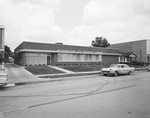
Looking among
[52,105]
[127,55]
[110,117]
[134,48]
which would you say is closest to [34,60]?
[52,105]

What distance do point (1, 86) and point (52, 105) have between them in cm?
653

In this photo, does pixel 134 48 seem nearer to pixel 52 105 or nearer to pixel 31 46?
pixel 31 46

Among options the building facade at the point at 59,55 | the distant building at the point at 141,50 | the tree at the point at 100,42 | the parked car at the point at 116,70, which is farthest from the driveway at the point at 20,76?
the tree at the point at 100,42

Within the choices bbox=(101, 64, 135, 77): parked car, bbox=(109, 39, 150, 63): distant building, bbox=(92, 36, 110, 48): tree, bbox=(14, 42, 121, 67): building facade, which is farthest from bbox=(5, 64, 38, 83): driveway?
bbox=(92, 36, 110, 48): tree

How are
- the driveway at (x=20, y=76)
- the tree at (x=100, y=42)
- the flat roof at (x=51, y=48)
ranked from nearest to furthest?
the driveway at (x=20, y=76)
the flat roof at (x=51, y=48)
the tree at (x=100, y=42)

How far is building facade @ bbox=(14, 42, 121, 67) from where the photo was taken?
84.3 ft

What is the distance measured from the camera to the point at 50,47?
27844mm

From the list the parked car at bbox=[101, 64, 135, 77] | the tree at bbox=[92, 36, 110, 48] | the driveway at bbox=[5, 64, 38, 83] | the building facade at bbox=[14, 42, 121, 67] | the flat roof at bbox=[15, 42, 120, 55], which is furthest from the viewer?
the tree at bbox=[92, 36, 110, 48]

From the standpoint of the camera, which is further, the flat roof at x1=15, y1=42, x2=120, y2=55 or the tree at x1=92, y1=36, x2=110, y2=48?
the tree at x1=92, y1=36, x2=110, y2=48

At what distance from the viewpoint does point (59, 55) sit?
1145 inches

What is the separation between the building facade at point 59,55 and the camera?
25688 millimetres

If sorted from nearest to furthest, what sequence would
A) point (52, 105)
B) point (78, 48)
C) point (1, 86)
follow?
1. point (52, 105)
2. point (1, 86)
3. point (78, 48)

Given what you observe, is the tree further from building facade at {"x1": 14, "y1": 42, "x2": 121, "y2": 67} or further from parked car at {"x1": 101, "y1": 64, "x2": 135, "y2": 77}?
parked car at {"x1": 101, "y1": 64, "x2": 135, "y2": 77}

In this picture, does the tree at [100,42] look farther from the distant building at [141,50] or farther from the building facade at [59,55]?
the building facade at [59,55]
